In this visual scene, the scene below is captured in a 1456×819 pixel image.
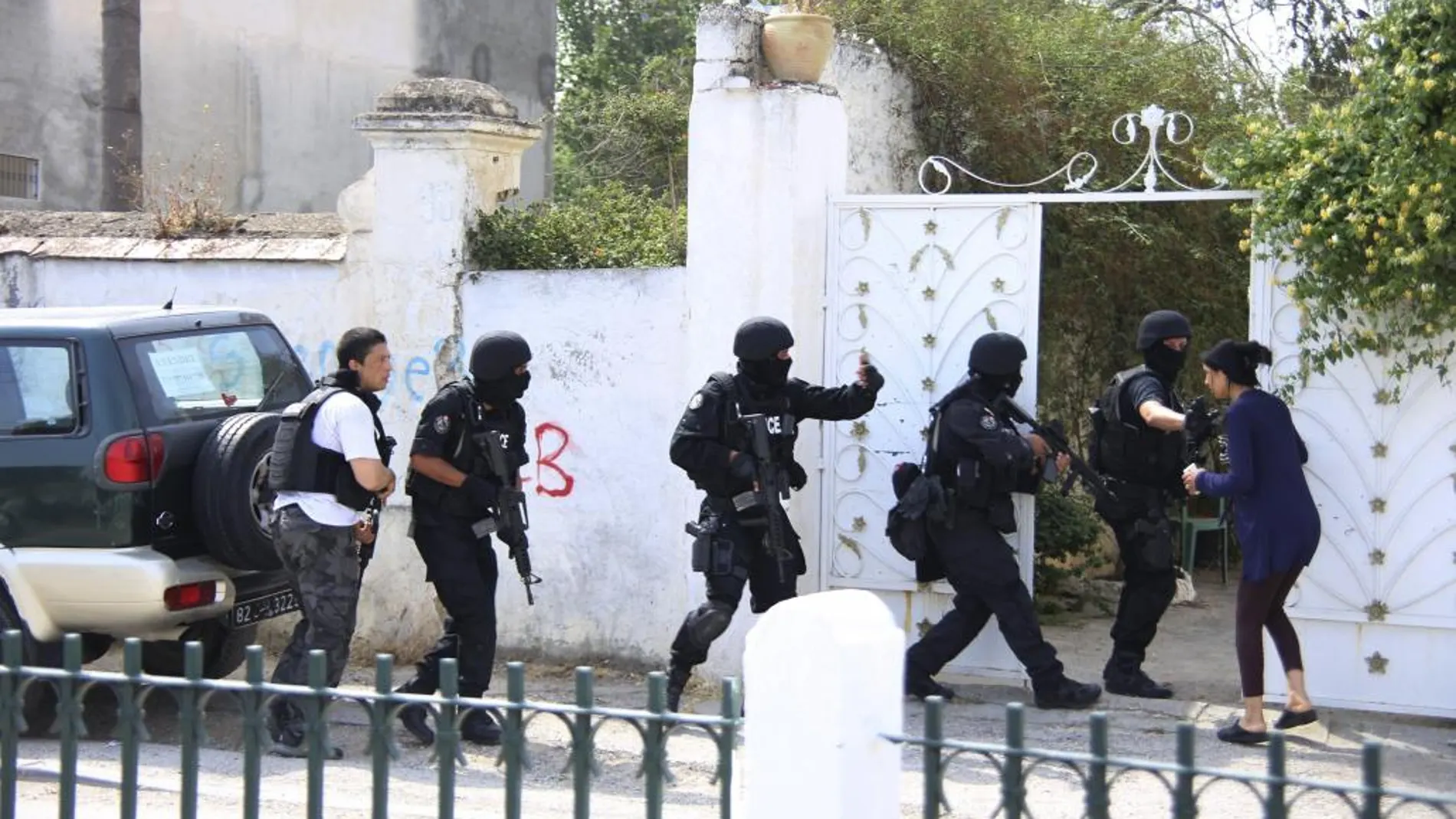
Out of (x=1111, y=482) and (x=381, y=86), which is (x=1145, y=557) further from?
(x=381, y=86)

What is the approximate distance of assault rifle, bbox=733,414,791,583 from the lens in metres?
6.93

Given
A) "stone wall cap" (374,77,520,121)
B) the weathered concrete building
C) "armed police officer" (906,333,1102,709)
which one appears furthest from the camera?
the weathered concrete building

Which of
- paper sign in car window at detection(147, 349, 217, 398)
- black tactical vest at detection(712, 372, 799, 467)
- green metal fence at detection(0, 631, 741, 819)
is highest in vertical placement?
paper sign in car window at detection(147, 349, 217, 398)

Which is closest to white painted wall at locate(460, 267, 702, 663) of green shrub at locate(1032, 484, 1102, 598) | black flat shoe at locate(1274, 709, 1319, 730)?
green shrub at locate(1032, 484, 1102, 598)

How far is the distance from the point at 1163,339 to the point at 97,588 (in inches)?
167

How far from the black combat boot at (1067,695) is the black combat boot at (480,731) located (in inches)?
84.8

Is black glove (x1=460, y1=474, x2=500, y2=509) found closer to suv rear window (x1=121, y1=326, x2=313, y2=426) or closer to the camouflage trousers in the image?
the camouflage trousers

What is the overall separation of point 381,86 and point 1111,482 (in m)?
13.6

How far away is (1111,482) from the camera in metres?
7.46

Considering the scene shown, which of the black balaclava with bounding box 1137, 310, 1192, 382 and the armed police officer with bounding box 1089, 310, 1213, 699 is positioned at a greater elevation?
the black balaclava with bounding box 1137, 310, 1192, 382

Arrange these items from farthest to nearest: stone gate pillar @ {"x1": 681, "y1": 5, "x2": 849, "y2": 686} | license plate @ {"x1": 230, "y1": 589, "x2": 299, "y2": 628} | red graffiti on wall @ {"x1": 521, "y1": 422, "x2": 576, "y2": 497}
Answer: red graffiti on wall @ {"x1": 521, "y1": 422, "x2": 576, "y2": 497}
stone gate pillar @ {"x1": 681, "y1": 5, "x2": 849, "y2": 686}
license plate @ {"x1": 230, "y1": 589, "x2": 299, "y2": 628}

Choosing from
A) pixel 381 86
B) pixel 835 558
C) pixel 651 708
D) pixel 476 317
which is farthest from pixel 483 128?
pixel 381 86

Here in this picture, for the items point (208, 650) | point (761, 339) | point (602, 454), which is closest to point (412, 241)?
point (602, 454)

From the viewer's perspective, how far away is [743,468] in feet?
22.6
